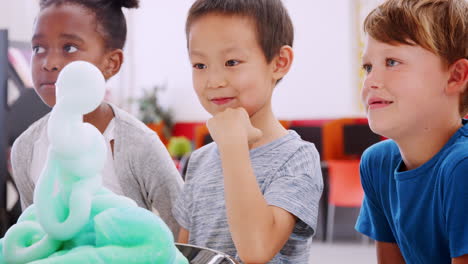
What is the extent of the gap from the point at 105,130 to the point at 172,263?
63 centimetres

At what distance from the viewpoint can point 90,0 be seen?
1039mm

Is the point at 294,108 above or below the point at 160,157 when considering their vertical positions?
below

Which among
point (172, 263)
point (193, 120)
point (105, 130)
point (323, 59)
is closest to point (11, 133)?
point (105, 130)

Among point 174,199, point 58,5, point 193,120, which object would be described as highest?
point 58,5

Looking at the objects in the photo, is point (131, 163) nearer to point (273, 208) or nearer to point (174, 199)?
point (174, 199)

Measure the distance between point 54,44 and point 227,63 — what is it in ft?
1.12

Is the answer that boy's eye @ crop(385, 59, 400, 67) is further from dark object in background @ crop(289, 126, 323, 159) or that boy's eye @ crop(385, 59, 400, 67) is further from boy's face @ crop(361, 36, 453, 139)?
dark object in background @ crop(289, 126, 323, 159)

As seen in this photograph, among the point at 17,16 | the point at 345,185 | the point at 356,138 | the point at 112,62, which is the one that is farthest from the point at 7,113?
the point at 17,16

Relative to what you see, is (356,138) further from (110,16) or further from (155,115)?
(110,16)

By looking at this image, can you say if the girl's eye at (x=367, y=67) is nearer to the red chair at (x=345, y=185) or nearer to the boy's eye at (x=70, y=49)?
the boy's eye at (x=70, y=49)

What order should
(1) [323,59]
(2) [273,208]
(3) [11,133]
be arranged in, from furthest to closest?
(1) [323,59], (3) [11,133], (2) [273,208]

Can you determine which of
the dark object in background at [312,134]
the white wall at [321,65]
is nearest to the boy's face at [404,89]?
the dark object in background at [312,134]

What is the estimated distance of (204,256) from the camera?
22.9 inches

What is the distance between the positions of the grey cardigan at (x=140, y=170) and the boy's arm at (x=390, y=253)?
0.42 m
